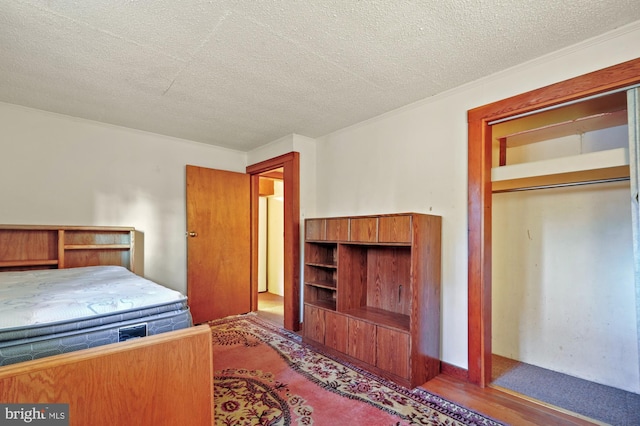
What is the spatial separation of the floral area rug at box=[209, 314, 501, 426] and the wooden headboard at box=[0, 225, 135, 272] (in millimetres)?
1528

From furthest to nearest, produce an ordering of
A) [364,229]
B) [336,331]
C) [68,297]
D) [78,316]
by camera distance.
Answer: [336,331], [364,229], [68,297], [78,316]

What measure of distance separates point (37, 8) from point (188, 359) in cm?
192

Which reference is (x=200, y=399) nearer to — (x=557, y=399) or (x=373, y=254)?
(x=373, y=254)

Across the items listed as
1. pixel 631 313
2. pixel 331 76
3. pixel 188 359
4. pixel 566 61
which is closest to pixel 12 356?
pixel 188 359

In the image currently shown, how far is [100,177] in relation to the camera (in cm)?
327

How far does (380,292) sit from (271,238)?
3216 mm

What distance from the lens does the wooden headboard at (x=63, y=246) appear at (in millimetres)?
2715

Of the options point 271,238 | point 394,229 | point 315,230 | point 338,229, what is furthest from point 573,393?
point 271,238

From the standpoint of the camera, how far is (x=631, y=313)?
2201 millimetres

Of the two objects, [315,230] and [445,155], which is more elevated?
[445,155]

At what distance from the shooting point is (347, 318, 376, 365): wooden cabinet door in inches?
96.7

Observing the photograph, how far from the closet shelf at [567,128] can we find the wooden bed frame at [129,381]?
2.81m

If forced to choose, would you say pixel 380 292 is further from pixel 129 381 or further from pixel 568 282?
pixel 129 381

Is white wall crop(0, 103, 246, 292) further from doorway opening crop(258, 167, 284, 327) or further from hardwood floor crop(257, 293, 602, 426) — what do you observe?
hardwood floor crop(257, 293, 602, 426)
